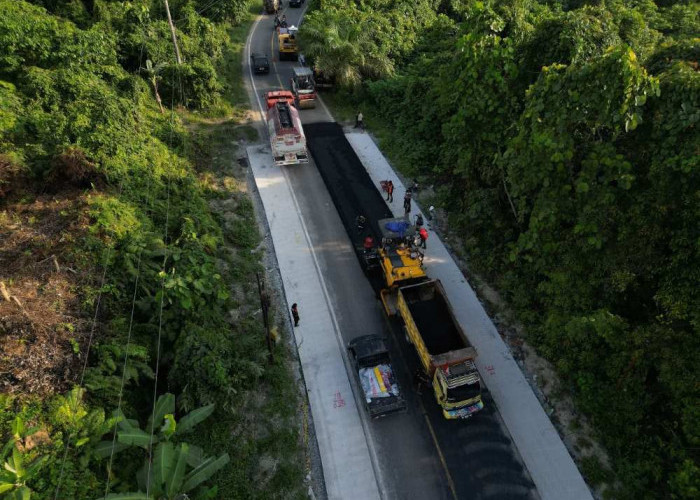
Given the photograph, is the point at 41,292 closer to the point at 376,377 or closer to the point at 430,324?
the point at 376,377

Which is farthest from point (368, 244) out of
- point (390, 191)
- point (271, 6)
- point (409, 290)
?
point (271, 6)

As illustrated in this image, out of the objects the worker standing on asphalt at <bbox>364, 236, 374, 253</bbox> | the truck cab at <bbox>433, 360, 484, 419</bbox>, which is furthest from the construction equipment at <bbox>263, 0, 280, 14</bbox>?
the truck cab at <bbox>433, 360, 484, 419</bbox>

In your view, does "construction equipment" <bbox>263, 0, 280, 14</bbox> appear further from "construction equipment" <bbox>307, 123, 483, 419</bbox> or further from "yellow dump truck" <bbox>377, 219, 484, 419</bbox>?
"yellow dump truck" <bbox>377, 219, 484, 419</bbox>

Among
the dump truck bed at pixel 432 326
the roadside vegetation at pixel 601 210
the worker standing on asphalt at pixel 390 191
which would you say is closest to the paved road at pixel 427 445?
the dump truck bed at pixel 432 326

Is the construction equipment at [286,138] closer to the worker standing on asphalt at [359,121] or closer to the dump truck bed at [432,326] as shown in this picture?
the worker standing on asphalt at [359,121]

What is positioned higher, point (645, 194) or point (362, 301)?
point (645, 194)

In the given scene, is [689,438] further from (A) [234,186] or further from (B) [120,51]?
(B) [120,51]

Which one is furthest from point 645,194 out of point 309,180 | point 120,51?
point 120,51
